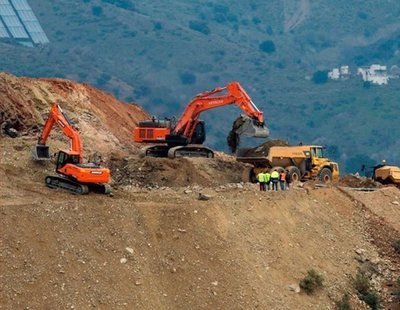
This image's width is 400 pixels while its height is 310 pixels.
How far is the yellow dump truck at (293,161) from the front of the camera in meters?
37.8

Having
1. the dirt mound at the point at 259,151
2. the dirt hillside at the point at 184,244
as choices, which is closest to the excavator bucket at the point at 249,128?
the dirt mound at the point at 259,151

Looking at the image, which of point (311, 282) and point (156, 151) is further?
point (156, 151)

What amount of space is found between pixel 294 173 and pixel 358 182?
15.3 ft

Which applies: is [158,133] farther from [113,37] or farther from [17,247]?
[113,37]

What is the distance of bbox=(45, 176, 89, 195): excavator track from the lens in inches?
1187

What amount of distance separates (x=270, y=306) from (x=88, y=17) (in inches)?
5490

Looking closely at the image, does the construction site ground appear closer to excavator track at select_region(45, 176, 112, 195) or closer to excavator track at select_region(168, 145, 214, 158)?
excavator track at select_region(45, 176, 112, 195)

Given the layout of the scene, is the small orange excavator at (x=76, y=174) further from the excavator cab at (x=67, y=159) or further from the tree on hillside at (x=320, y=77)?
the tree on hillside at (x=320, y=77)

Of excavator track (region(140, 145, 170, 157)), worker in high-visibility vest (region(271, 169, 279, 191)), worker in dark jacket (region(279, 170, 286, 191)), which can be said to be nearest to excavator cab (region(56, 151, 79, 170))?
worker in high-visibility vest (region(271, 169, 279, 191))

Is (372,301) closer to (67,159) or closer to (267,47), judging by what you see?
(67,159)

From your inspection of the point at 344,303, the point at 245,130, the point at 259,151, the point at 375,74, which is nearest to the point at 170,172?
the point at 245,130

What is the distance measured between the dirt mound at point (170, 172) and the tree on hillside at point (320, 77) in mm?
110678

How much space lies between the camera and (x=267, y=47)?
6806 inches

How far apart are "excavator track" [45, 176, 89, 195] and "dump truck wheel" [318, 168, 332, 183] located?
1220cm
